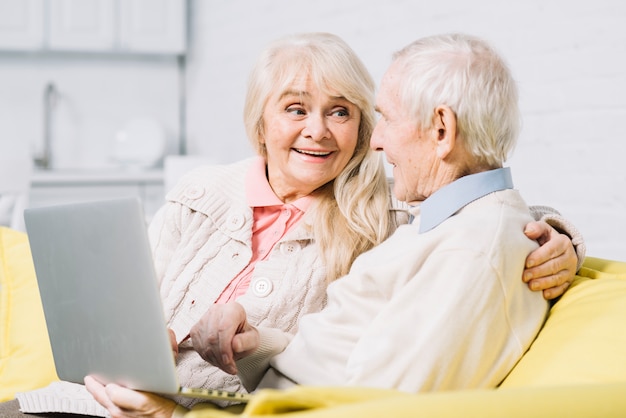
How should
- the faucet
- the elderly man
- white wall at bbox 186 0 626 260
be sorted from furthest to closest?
the faucet, white wall at bbox 186 0 626 260, the elderly man

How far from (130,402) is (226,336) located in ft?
0.68

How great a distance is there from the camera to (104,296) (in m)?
1.23

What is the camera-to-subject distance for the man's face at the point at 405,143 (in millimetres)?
1310

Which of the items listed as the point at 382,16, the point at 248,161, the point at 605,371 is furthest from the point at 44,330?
the point at 382,16

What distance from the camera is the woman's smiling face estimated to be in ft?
5.73

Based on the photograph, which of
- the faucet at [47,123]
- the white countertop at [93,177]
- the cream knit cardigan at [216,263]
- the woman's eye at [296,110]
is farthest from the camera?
the faucet at [47,123]

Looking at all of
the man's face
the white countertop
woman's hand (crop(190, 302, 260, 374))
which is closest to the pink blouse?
woman's hand (crop(190, 302, 260, 374))

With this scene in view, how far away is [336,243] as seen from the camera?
67.2 inches

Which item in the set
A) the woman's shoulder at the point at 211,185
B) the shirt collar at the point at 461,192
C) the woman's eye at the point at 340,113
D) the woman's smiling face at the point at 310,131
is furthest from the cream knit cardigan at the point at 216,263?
the shirt collar at the point at 461,192

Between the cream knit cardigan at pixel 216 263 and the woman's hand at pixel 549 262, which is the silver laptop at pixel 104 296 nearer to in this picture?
the cream knit cardigan at pixel 216 263

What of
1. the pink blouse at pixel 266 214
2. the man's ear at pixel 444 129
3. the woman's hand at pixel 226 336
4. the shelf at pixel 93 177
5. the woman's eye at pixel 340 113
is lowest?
the shelf at pixel 93 177

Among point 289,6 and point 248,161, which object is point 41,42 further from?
point 248,161

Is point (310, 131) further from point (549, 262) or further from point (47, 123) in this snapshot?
point (47, 123)

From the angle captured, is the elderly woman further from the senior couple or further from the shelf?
the shelf
